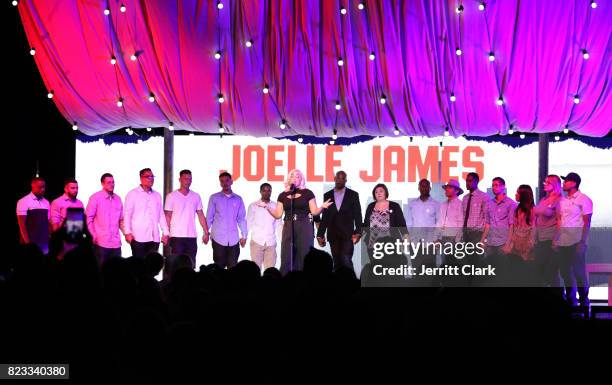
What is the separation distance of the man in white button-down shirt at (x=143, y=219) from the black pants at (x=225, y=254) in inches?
21.4

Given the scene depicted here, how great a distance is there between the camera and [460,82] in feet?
28.3

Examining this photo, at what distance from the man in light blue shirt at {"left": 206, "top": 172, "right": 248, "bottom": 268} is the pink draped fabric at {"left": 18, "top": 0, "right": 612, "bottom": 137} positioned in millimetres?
851

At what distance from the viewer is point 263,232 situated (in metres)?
9.12

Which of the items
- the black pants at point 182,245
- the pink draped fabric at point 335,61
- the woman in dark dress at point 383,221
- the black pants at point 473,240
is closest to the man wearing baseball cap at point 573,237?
the black pants at point 473,240

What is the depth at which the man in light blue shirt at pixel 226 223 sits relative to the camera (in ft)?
29.0

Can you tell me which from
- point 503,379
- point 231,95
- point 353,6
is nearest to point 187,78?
point 231,95

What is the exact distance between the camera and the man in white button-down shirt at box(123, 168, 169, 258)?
8586 mm

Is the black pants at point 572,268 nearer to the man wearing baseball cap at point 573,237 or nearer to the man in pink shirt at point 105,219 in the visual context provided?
the man wearing baseball cap at point 573,237

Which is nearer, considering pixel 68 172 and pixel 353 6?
pixel 353 6

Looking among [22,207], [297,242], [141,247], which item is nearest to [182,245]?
[141,247]

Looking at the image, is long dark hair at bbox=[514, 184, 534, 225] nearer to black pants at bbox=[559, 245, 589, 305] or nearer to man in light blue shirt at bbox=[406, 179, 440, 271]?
black pants at bbox=[559, 245, 589, 305]

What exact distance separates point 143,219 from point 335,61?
2.51m

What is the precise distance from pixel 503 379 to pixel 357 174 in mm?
7441

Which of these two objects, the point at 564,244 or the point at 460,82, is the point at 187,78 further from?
the point at 564,244
